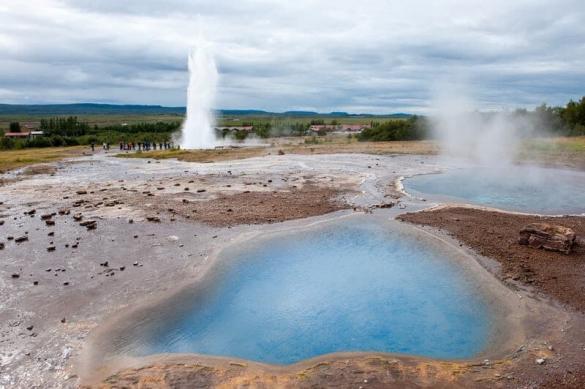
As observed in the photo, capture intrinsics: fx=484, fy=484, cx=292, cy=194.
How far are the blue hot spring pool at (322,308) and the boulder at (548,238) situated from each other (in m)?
2.10

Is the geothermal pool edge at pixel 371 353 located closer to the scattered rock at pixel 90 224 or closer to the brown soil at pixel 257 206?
the brown soil at pixel 257 206

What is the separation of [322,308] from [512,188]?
1558 cm

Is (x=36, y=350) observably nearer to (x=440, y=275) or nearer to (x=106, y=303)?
(x=106, y=303)

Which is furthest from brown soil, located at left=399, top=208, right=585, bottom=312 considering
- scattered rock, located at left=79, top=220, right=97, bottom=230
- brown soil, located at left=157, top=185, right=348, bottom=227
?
scattered rock, located at left=79, top=220, right=97, bottom=230

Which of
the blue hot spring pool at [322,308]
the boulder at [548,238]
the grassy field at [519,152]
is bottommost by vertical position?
the blue hot spring pool at [322,308]

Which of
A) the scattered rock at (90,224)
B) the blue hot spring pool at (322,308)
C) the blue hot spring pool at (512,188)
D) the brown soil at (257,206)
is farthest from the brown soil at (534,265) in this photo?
the scattered rock at (90,224)

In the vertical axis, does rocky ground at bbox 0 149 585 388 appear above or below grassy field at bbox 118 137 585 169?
below

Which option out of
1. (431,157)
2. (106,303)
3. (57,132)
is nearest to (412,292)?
(106,303)

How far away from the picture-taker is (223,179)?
24109 millimetres

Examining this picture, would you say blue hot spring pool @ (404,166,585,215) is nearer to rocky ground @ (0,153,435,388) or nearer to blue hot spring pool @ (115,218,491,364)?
rocky ground @ (0,153,435,388)

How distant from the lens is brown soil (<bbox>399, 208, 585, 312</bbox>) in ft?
31.5

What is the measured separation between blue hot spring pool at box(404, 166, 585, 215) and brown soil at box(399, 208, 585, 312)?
7.37ft

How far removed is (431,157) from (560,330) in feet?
90.8

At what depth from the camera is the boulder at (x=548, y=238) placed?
446 inches
